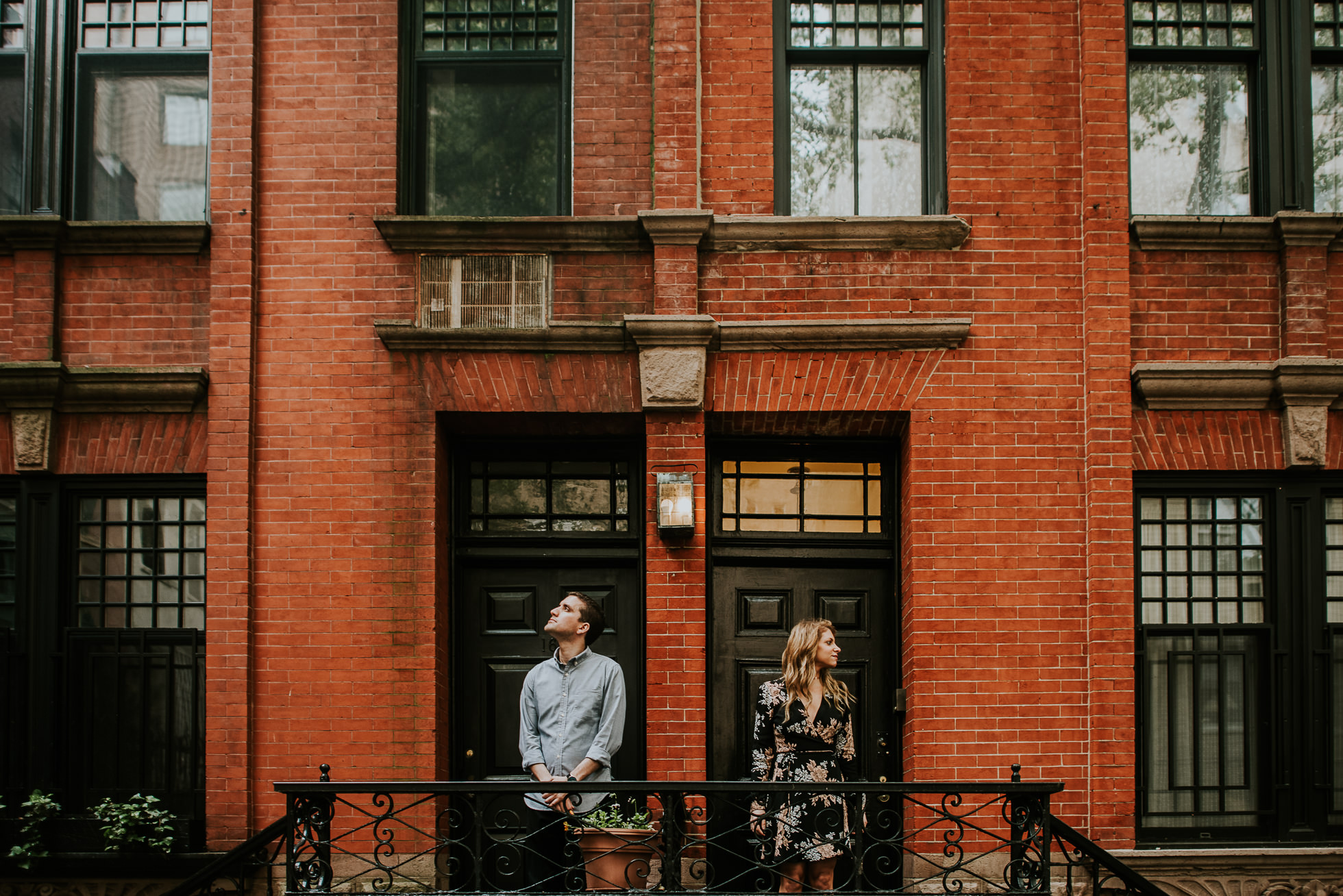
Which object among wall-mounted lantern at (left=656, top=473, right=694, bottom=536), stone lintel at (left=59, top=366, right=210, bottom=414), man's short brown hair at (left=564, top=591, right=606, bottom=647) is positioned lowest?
man's short brown hair at (left=564, top=591, right=606, bottom=647)

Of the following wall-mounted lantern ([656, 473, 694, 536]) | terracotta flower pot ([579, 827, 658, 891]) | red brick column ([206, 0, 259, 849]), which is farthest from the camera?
wall-mounted lantern ([656, 473, 694, 536])

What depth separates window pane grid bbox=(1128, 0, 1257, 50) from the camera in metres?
7.62

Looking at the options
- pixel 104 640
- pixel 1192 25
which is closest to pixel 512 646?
pixel 104 640

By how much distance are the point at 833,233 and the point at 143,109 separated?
4717 mm

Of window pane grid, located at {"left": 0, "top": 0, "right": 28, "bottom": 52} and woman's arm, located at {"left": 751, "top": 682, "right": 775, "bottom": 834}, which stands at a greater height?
window pane grid, located at {"left": 0, "top": 0, "right": 28, "bottom": 52}

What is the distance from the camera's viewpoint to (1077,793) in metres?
6.88

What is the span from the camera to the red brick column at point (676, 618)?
6.89 m

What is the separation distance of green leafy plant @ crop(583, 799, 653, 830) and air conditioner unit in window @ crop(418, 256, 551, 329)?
9.75 feet

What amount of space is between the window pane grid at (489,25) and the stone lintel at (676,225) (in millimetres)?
1521

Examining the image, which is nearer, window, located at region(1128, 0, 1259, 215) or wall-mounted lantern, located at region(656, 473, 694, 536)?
wall-mounted lantern, located at region(656, 473, 694, 536)

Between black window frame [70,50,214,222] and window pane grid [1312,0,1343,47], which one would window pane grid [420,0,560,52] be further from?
window pane grid [1312,0,1343,47]


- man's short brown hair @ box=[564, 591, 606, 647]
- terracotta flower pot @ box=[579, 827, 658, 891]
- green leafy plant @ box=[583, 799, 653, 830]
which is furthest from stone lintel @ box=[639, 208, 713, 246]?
terracotta flower pot @ box=[579, 827, 658, 891]

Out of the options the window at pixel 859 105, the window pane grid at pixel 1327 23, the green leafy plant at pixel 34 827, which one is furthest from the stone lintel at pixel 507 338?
the window pane grid at pixel 1327 23

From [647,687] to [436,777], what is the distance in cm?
139
